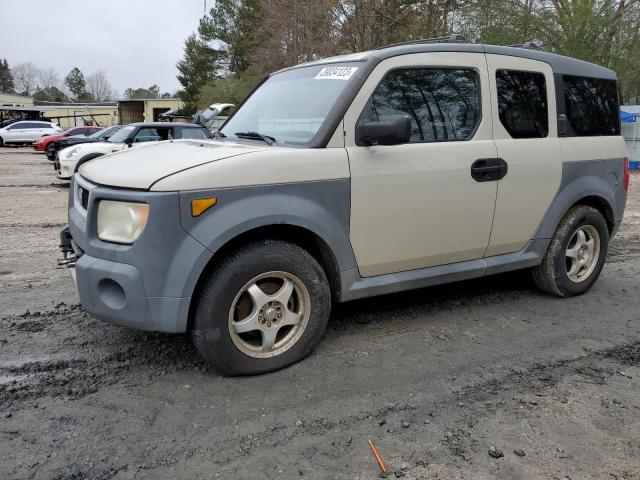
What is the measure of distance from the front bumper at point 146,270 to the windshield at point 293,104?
105 cm

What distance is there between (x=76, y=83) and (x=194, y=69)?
228 ft

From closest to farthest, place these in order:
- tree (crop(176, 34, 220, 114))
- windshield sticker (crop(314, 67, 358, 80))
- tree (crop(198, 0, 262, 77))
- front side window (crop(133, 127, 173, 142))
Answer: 1. windshield sticker (crop(314, 67, 358, 80))
2. front side window (crop(133, 127, 173, 142))
3. tree (crop(198, 0, 262, 77))
4. tree (crop(176, 34, 220, 114))

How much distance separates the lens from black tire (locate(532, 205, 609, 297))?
15.2 ft

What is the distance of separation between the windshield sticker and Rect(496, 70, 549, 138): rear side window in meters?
1.24

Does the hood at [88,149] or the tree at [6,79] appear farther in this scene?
the tree at [6,79]

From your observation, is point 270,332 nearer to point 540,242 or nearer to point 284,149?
point 284,149

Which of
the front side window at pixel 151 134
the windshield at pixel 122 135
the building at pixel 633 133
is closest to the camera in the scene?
the front side window at pixel 151 134

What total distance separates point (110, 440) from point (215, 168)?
1.49 meters

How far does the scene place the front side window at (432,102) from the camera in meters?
3.66

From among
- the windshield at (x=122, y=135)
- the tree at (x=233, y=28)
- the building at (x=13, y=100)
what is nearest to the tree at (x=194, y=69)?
the tree at (x=233, y=28)

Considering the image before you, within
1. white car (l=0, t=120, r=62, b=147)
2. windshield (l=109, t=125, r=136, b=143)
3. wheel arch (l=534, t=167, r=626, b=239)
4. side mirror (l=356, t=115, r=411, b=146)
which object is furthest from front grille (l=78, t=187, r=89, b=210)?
white car (l=0, t=120, r=62, b=147)

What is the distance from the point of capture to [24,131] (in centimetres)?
3400

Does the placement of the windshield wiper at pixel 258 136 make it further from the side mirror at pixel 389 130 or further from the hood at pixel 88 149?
the hood at pixel 88 149

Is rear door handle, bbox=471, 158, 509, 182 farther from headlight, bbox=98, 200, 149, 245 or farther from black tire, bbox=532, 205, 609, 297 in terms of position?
headlight, bbox=98, 200, 149, 245
